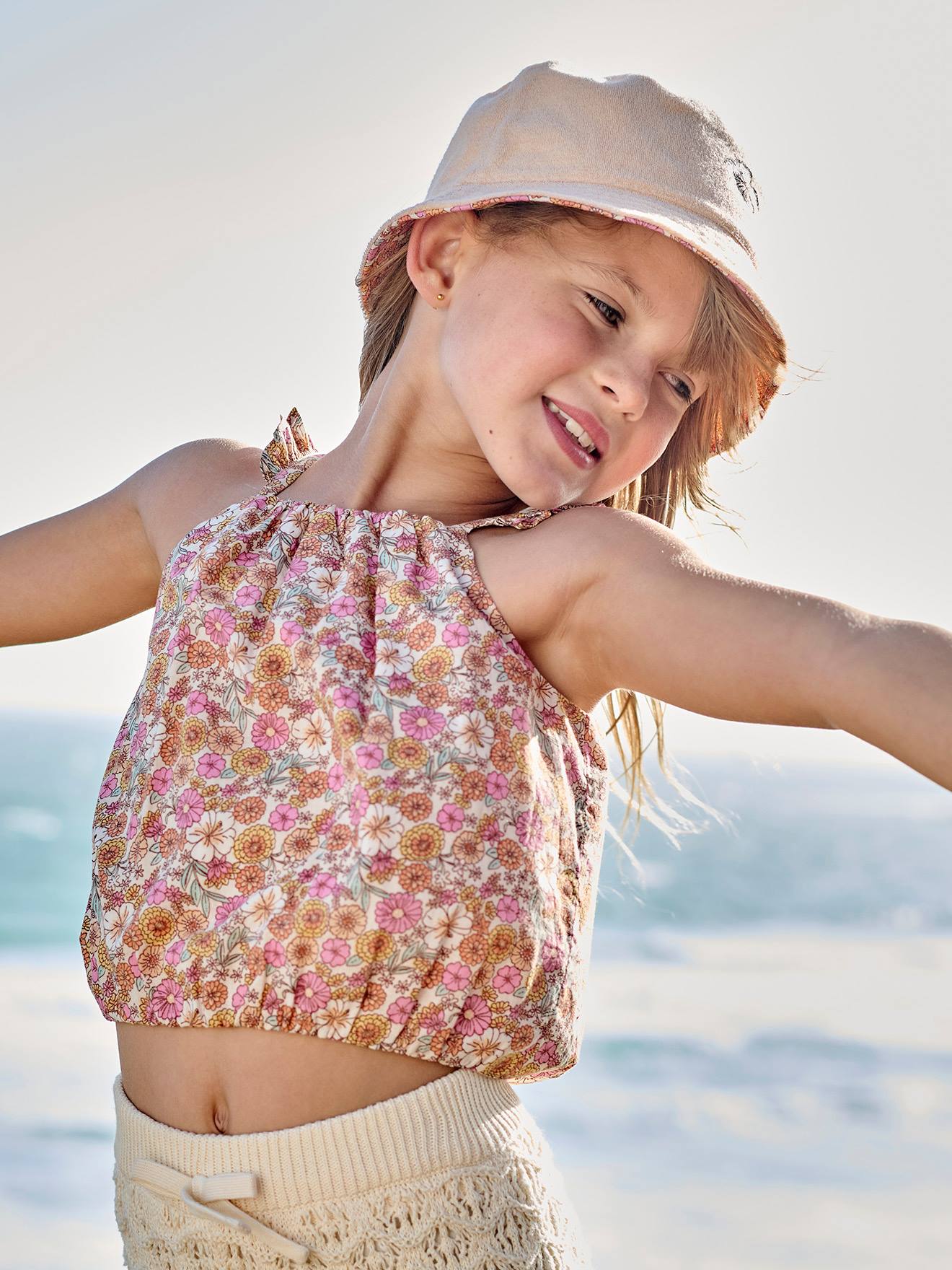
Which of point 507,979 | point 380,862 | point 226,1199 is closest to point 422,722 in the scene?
point 380,862

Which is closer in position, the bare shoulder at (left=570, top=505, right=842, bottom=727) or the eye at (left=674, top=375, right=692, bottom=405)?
the bare shoulder at (left=570, top=505, right=842, bottom=727)

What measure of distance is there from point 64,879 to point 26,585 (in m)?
6.65

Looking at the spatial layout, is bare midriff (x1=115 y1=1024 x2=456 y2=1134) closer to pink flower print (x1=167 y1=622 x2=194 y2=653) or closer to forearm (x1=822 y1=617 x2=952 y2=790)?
pink flower print (x1=167 y1=622 x2=194 y2=653)

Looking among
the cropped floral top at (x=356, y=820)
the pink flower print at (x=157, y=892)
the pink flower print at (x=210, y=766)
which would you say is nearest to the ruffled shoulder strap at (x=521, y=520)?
the cropped floral top at (x=356, y=820)

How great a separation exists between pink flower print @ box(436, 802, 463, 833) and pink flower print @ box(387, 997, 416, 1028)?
14 cm

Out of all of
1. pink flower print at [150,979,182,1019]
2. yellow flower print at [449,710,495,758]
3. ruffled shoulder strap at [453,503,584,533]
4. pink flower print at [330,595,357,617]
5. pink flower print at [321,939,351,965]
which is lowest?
pink flower print at [150,979,182,1019]

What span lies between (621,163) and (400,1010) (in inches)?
33.2

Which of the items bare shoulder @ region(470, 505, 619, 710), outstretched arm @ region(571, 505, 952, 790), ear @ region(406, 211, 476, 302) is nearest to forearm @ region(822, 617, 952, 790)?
outstretched arm @ region(571, 505, 952, 790)

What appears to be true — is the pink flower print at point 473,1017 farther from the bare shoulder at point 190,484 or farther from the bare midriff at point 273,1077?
the bare shoulder at point 190,484

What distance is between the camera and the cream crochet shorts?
1153 mm

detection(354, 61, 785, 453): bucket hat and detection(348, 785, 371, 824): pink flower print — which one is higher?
detection(354, 61, 785, 453): bucket hat

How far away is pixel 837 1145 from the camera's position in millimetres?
4906

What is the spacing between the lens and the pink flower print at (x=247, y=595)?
133 cm

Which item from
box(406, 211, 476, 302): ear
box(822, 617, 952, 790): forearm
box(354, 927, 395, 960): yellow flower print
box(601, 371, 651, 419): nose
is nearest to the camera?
box(822, 617, 952, 790): forearm
